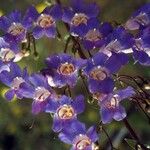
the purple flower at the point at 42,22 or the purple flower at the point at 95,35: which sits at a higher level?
the purple flower at the point at 95,35

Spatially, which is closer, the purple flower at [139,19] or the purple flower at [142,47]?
Answer: the purple flower at [142,47]

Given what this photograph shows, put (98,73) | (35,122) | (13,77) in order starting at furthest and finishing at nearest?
1. (35,122)
2. (13,77)
3. (98,73)

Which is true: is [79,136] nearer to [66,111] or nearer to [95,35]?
[66,111]

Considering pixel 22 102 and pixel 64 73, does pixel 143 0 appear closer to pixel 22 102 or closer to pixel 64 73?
pixel 22 102

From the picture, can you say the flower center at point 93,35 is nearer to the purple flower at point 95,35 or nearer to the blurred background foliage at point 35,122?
the purple flower at point 95,35

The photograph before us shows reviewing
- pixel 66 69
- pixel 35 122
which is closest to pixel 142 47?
pixel 66 69

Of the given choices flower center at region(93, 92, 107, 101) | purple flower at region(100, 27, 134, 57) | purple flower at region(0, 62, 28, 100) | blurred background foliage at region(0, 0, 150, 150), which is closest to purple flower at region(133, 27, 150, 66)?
purple flower at region(100, 27, 134, 57)

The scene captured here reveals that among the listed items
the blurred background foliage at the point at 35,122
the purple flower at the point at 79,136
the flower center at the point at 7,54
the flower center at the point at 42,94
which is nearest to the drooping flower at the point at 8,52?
the flower center at the point at 7,54
